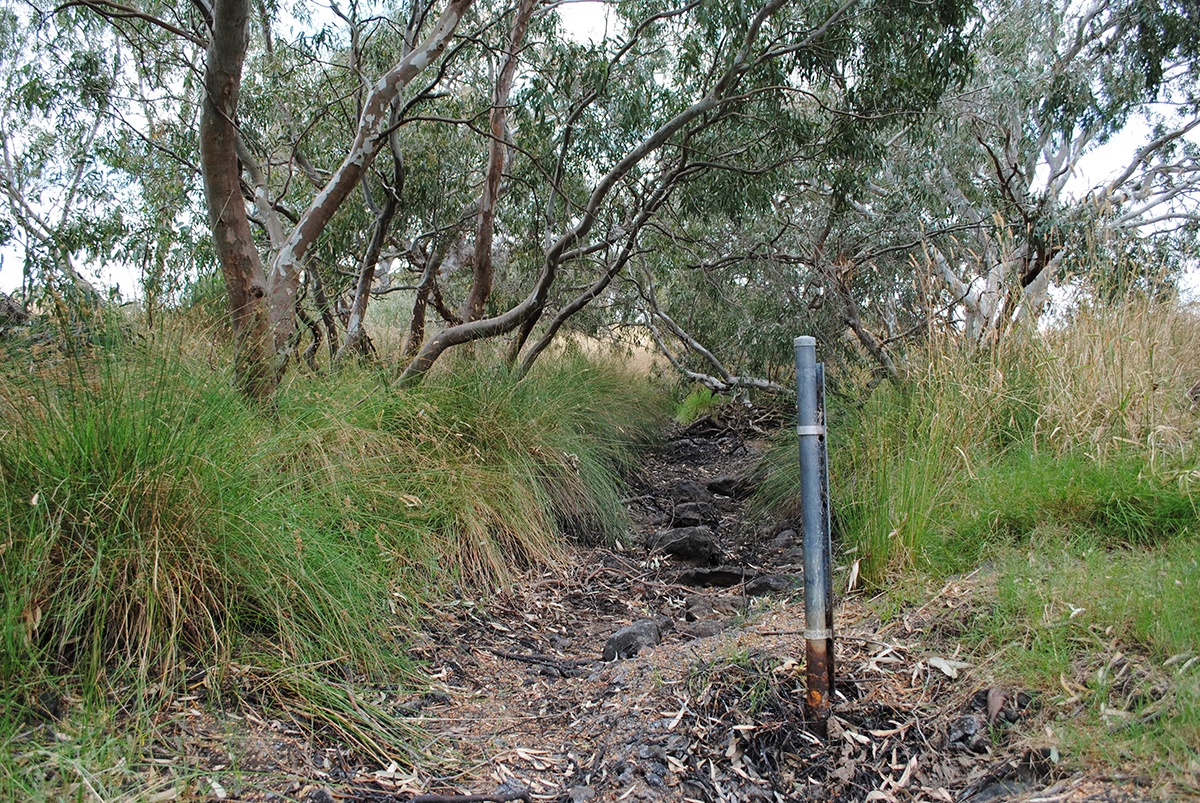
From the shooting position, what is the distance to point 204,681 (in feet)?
8.73

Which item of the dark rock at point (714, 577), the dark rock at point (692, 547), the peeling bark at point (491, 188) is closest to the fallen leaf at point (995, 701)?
the dark rock at point (714, 577)

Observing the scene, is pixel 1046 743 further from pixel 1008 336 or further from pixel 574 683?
pixel 1008 336

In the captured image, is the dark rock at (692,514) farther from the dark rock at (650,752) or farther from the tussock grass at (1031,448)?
the dark rock at (650,752)

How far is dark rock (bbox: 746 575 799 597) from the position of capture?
185 inches

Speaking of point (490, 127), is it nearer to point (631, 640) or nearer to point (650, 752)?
point (631, 640)

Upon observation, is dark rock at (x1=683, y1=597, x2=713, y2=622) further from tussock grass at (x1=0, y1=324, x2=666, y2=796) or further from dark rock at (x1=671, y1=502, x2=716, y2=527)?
dark rock at (x1=671, y1=502, x2=716, y2=527)

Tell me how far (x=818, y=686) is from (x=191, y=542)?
2.16 meters

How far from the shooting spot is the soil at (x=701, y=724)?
2.48 metres

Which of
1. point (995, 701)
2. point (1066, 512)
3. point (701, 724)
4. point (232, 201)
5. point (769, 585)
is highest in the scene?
point (232, 201)

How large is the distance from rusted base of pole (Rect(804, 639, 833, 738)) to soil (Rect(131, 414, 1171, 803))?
0.14 ft

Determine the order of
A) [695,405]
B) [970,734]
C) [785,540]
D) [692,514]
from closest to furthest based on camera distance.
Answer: [970,734], [785,540], [692,514], [695,405]

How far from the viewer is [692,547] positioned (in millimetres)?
5777

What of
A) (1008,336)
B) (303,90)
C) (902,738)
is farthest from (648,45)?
(902,738)

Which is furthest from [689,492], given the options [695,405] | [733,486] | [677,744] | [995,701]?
[695,405]
